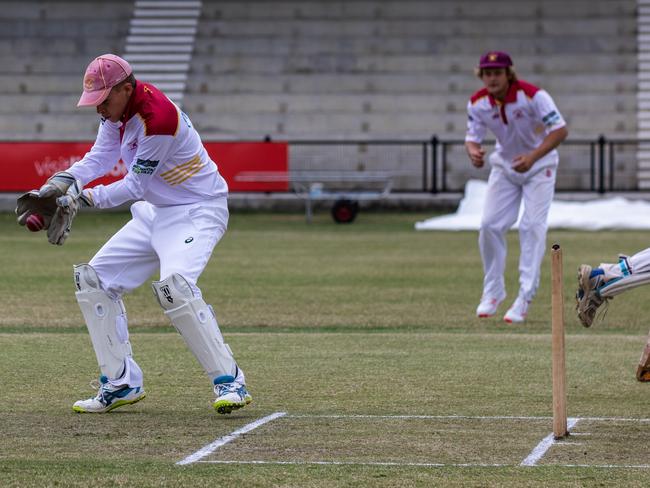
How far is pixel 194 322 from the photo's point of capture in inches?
277

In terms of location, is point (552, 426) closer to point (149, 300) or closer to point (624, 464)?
point (624, 464)

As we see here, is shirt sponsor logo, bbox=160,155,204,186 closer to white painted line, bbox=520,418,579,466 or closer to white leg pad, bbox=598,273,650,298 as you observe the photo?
white leg pad, bbox=598,273,650,298

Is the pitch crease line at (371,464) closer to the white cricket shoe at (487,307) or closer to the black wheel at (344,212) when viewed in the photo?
the white cricket shoe at (487,307)

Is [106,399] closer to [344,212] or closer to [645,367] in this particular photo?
[645,367]

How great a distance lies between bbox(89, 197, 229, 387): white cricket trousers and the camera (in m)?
7.26

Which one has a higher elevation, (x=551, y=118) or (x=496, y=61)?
(x=496, y=61)

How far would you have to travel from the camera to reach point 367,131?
3047 centimetres

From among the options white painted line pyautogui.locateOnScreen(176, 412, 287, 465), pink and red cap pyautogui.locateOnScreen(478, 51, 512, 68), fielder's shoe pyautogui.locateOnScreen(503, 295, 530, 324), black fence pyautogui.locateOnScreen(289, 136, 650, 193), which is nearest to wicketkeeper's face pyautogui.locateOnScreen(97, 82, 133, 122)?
white painted line pyautogui.locateOnScreen(176, 412, 287, 465)

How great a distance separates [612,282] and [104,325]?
106 inches

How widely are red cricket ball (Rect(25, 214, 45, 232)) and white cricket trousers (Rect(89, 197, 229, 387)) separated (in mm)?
389

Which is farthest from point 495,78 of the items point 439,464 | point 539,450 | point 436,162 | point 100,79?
point 436,162

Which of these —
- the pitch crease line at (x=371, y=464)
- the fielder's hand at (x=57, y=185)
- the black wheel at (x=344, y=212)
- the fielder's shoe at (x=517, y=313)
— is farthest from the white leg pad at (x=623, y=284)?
the black wheel at (x=344, y=212)

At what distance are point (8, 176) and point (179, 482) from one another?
20683 millimetres

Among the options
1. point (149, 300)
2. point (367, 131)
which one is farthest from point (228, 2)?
point (149, 300)
